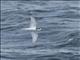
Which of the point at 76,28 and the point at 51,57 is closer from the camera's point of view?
the point at 51,57

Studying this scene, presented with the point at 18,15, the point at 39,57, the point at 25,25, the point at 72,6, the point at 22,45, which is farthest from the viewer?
the point at 72,6

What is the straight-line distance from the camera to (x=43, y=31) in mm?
21375

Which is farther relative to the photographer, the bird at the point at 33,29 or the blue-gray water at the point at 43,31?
the bird at the point at 33,29

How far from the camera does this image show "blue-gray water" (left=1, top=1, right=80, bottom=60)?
18.7m

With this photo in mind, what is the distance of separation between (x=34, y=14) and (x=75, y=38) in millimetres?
4431

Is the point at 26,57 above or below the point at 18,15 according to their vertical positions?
below

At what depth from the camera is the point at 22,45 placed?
19.7 m

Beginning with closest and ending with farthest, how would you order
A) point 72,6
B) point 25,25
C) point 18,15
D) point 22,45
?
point 22,45, point 25,25, point 18,15, point 72,6

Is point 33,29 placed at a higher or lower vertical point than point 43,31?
higher

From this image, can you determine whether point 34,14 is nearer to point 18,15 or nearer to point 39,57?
point 18,15

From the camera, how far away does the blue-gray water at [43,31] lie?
1873cm

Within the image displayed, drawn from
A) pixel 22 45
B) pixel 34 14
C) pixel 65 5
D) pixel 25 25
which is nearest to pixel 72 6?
pixel 65 5

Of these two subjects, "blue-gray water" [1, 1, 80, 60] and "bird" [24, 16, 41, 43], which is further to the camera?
"bird" [24, 16, 41, 43]

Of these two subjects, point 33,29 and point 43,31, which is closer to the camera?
point 33,29
